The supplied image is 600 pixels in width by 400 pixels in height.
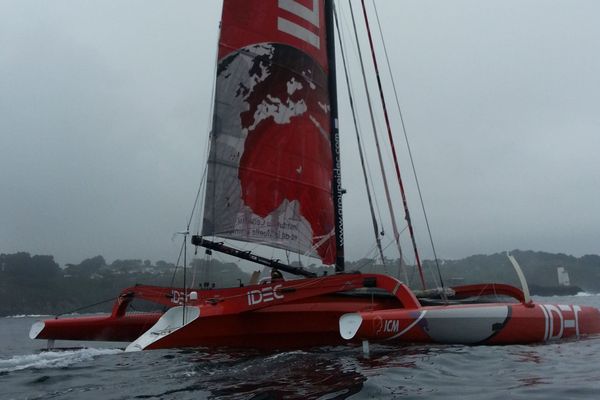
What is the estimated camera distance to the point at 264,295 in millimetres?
8953

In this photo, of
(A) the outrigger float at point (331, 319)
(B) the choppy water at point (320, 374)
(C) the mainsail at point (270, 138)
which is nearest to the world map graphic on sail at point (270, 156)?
(C) the mainsail at point (270, 138)

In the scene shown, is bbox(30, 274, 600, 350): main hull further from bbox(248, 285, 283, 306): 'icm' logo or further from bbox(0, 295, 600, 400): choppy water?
bbox(0, 295, 600, 400): choppy water

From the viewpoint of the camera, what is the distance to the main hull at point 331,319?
26.8ft

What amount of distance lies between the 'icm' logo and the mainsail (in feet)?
7.39

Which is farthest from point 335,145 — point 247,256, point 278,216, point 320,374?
point 320,374

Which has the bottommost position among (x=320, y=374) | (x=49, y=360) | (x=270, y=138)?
(x=320, y=374)

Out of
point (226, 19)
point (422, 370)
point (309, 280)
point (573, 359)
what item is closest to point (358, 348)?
point (309, 280)

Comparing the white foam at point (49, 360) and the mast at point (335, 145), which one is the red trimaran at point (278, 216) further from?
the white foam at point (49, 360)

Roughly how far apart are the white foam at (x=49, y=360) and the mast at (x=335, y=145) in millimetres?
5053

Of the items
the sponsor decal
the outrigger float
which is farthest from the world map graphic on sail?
the sponsor decal

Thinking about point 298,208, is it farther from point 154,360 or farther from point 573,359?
point 573,359

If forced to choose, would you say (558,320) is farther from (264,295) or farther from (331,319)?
(264,295)

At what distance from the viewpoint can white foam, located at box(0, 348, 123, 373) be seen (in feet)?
25.1

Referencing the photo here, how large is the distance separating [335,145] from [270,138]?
167cm
